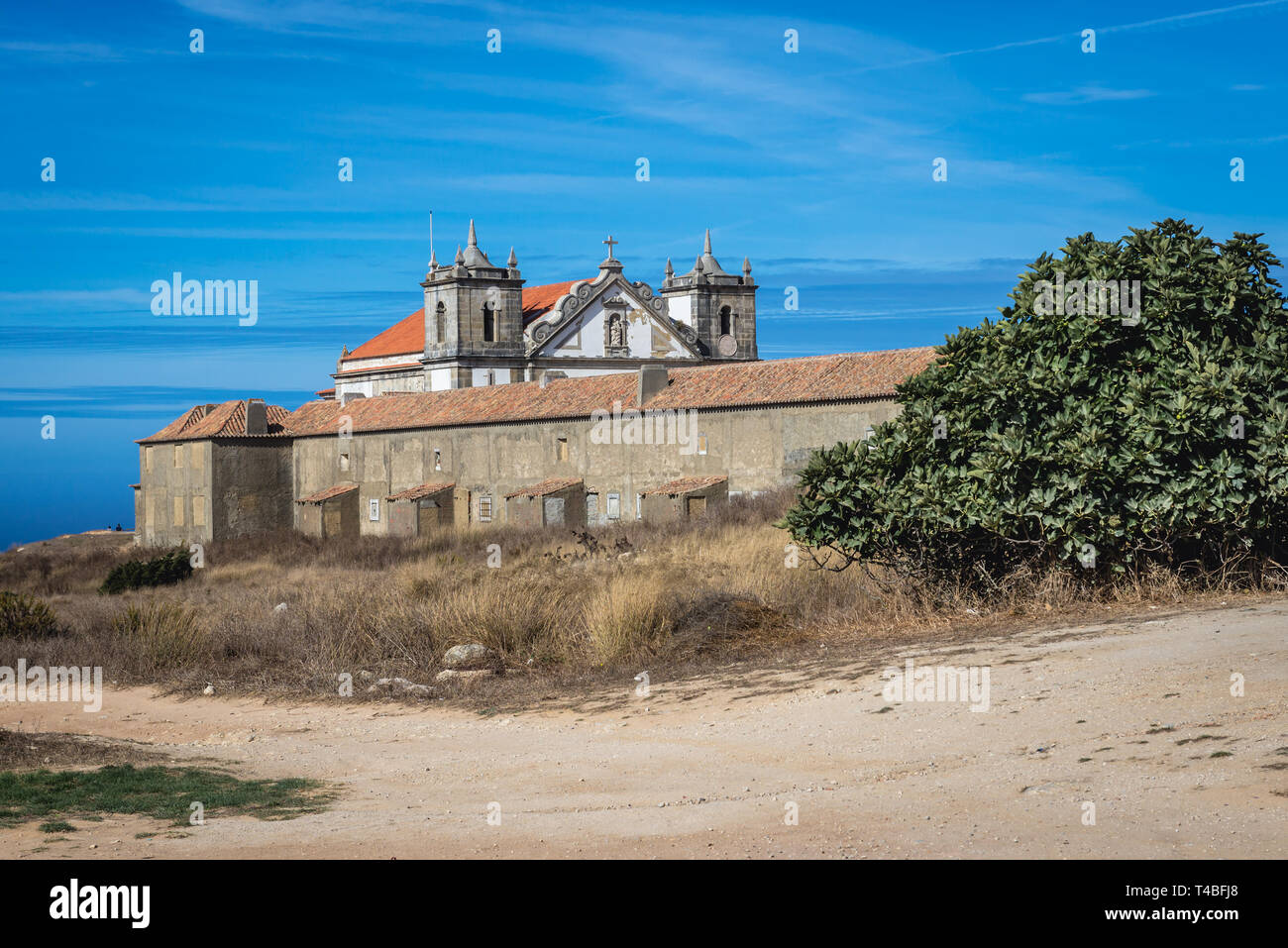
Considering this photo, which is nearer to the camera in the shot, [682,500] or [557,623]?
[557,623]

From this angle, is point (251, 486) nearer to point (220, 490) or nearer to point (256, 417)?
point (220, 490)

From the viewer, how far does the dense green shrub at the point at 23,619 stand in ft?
62.8

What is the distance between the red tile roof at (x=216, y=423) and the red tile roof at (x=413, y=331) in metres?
17.0

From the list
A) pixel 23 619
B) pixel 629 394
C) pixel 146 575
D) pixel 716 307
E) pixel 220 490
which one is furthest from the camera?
pixel 716 307

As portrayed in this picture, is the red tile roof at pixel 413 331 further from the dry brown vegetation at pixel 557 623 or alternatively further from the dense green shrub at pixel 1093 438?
the dense green shrub at pixel 1093 438

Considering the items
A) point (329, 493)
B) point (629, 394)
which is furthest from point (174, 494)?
point (629, 394)

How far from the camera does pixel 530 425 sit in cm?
3841

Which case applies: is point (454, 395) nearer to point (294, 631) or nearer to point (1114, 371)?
point (294, 631)

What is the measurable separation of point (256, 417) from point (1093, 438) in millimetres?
38785

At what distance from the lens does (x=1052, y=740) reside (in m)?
8.38

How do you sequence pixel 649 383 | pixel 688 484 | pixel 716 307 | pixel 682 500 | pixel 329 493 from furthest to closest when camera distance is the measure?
pixel 716 307, pixel 329 493, pixel 649 383, pixel 688 484, pixel 682 500

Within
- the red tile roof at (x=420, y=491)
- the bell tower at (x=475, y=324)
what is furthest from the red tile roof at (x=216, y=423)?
the bell tower at (x=475, y=324)

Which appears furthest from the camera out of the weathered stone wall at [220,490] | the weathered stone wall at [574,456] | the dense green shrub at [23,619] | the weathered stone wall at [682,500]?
the weathered stone wall at [220,490]
